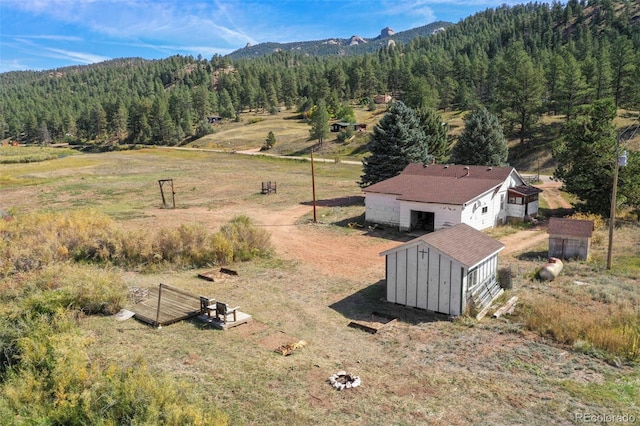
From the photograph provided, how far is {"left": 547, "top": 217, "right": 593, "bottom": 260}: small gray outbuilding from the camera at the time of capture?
893 inches

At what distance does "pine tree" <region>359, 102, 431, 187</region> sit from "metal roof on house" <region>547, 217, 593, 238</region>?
17641 mm

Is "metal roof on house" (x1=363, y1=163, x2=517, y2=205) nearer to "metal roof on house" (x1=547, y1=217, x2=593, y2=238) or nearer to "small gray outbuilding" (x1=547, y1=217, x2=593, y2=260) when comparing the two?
"metal roof on house" (x1=547, y1=217, x2=593, y2=238)

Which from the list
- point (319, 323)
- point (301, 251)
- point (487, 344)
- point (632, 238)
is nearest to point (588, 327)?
point (487, 344)

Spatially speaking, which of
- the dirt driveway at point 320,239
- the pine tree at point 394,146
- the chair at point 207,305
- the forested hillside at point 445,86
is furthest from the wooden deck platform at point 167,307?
the forested hillside at point 445,86

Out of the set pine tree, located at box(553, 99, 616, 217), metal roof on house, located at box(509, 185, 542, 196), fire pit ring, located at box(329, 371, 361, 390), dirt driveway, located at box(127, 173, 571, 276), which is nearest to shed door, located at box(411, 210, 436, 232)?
dirt driveway, located at box(127, 173, 571, 276)

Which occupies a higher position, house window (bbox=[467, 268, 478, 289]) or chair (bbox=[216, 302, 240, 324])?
house window (bbox=[467, 268, 478, 289])

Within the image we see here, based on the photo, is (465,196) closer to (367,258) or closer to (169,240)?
(367,258)

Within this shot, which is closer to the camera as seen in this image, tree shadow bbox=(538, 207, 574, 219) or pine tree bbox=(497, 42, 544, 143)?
tree shadow bbox=(538, 207, 574, 219)

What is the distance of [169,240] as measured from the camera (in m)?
22.7

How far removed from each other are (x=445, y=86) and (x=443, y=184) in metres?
72.5

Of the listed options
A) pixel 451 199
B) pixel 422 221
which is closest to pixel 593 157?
pixel 451 199

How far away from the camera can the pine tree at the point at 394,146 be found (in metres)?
40.0

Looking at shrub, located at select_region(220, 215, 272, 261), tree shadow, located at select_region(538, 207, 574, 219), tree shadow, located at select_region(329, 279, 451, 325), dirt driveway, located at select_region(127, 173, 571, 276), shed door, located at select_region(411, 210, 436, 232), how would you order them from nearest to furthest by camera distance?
tree shadow, located at select_region(329, 279, 451, 325), dirt driveway, located at select_region(127, 173, 571, 276), shrub, located at select_region(220, 215, 272, 261), shed door, located at select_region(411, 210, 436, 232), tree shadow, located at select_region(538, 207, 574, 219)

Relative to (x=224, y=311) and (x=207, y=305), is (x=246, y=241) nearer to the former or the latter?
(x=207, y=305)
